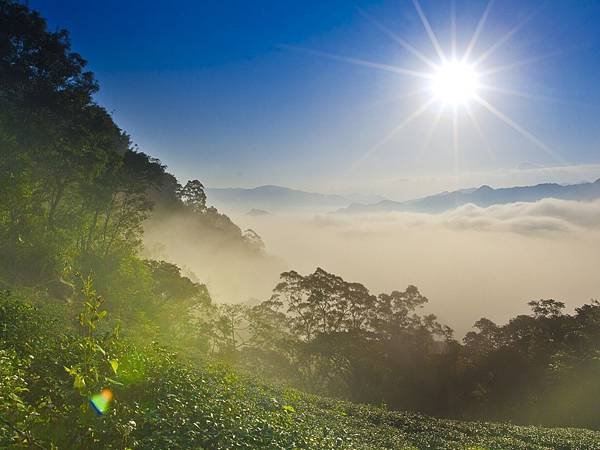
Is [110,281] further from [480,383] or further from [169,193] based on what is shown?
[169,193]

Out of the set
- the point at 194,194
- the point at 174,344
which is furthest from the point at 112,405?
the point at 194,194

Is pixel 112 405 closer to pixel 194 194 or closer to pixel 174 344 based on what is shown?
pixel 174 344

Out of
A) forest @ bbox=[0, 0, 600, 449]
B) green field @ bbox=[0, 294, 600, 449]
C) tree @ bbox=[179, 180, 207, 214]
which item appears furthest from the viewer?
tree @ bbox=[179, 180, 207, 214]

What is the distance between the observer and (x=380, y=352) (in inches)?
1713

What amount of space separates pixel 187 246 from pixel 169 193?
15.8 meters

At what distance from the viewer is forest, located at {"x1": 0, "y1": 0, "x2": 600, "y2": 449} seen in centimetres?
752

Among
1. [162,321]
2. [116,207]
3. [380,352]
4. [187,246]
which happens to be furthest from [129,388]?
[187,246]

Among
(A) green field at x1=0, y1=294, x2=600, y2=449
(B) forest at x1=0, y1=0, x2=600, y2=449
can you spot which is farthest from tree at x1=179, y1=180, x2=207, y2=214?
(A) green field at x1=0, y1=294, x2=600, y2=449

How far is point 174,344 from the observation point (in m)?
29.2

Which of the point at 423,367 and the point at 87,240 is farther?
the point at 423,367

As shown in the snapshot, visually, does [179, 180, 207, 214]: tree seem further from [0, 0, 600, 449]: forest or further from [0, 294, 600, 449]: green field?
[0, 294, 600, 449]: green field

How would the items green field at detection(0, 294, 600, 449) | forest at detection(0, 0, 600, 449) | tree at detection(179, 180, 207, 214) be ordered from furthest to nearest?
1. tree at detection(179, 180, 207, 214)
2. forest at detection(0, 0, 600, 449)
3. green field at detection(0, 294, 600, 449)

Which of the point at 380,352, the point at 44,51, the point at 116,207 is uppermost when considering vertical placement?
the point at 44,51

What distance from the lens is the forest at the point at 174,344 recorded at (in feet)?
24.7
